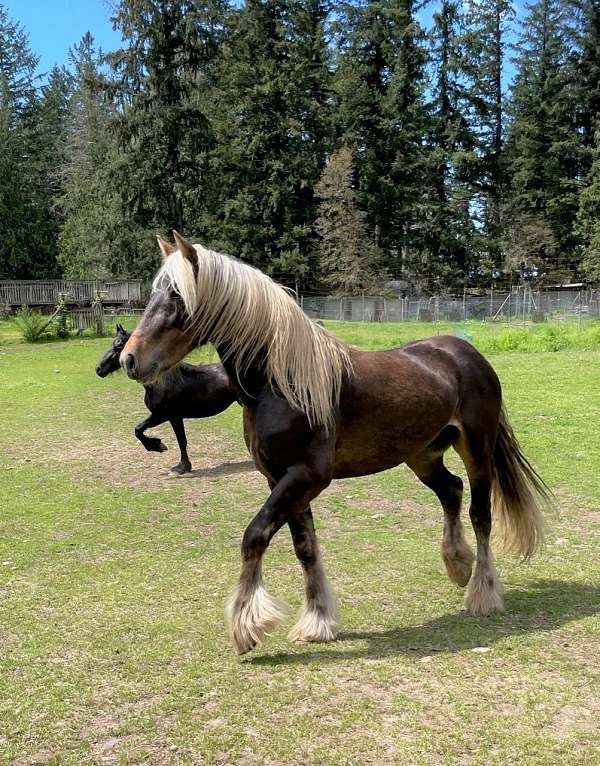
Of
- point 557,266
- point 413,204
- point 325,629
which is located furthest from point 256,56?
point 325,629

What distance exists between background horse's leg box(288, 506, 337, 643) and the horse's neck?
774mm

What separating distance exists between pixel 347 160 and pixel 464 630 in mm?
46791

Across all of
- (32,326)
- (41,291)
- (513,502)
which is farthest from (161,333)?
(41,291)

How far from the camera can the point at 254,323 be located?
3.90m

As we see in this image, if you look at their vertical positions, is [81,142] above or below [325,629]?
above

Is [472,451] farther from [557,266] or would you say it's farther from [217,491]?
[557,266]

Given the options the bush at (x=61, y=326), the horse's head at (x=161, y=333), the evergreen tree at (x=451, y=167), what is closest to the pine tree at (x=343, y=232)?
the evergreen tree at (x=451, y=167)

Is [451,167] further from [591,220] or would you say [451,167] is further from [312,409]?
[312,409]

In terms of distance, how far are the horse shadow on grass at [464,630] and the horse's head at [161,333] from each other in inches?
66.1

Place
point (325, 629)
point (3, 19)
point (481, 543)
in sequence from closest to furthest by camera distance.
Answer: point (325, 629) < point (481, 543) < point (3, 19)

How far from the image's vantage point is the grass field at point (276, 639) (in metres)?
3.06

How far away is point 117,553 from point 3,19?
211 feet

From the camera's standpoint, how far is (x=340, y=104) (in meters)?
52.7

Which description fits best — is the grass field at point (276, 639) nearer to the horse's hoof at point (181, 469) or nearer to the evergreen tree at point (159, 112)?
the horse's hoof at point (181, 469)
